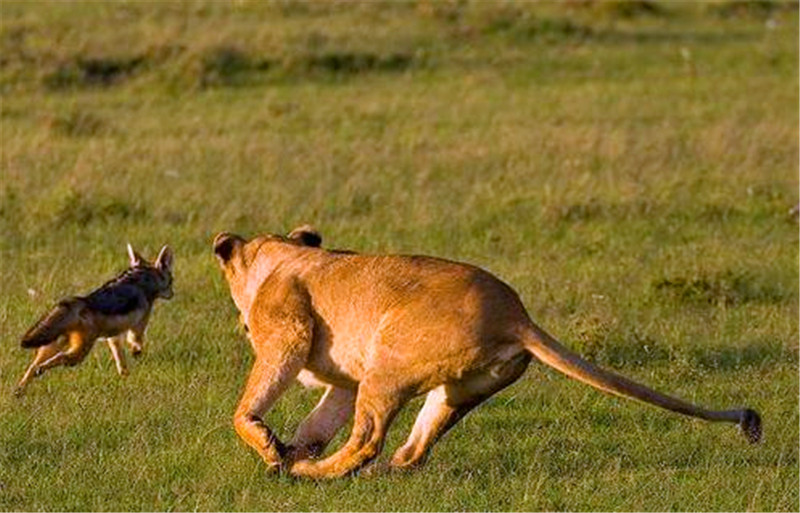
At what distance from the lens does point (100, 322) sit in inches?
322

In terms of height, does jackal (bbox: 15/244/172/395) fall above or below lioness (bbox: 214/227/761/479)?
below

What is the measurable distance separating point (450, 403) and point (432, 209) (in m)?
6.76

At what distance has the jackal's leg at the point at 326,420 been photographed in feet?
23.8

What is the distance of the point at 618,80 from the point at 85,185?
32.6 feet

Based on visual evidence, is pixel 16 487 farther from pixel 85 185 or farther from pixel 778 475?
pixel 85 185

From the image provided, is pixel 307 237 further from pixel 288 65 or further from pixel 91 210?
pixel 288 65

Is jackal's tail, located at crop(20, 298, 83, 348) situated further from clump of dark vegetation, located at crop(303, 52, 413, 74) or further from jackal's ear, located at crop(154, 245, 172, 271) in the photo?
clump of dark vegetation, located at crop(303, 52, 413, 74)

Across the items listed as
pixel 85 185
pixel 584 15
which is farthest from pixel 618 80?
pixel 85 185

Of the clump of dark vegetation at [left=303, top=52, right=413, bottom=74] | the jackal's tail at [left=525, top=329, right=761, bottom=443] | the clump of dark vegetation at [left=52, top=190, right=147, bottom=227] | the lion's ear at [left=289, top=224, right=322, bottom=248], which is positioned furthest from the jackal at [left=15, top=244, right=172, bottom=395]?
the clump of dark vegetation at [left=303, top=52, right=413, bottom=74]

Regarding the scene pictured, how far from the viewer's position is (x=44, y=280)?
1073 centimetres

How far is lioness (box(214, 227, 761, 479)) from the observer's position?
6562 mm

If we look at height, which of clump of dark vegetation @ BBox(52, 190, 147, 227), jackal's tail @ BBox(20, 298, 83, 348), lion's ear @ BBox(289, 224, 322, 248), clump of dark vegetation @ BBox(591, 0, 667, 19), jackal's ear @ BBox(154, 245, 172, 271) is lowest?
clump of dark vegetation @ BBox(591, 0, 667, 19)

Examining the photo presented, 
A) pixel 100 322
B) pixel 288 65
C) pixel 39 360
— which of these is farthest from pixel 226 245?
pixel 288 65

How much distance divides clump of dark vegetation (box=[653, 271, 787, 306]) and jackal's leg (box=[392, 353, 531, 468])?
411 centimetres
